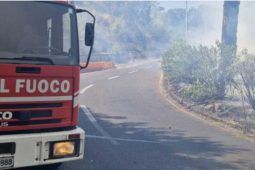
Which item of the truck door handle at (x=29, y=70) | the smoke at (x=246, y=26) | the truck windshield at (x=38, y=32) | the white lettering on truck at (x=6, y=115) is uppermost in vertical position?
the smoke at (x=246, y=26)

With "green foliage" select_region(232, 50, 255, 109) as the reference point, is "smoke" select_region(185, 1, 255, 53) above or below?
above

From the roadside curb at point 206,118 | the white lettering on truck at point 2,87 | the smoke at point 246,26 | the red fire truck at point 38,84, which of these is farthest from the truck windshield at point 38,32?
the smoke at point 246,26

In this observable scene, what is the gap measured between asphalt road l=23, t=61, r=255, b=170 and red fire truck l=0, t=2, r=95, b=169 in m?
1.31

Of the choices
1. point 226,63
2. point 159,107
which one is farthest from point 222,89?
point 159,107

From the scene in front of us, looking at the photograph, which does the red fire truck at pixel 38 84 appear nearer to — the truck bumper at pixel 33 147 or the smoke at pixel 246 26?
the truck bumper at pixel 33 147

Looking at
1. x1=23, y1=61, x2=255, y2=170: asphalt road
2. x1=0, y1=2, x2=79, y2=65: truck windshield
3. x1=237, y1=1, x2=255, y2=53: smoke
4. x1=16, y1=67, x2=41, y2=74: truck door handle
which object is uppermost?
x1=237, y1=1, x2=255, y2=53: smoke

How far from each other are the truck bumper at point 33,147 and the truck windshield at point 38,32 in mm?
931

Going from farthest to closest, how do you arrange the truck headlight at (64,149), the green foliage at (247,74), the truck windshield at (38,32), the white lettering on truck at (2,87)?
the green foliage at (247,74) < the truck headlight at (64,149) < the truck windshield at (38,32) < the white lettering on truck at (2,87)

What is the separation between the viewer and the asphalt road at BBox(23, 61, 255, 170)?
6.73 meters

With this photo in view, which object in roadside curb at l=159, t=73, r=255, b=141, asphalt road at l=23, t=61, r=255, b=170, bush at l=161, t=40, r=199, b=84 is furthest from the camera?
bush at l=161, t=40, r=199, b=84

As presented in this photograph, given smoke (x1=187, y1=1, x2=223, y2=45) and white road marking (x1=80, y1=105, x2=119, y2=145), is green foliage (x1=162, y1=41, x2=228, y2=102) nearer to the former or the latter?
white road marking (x1=80, y1=105, x2=119, y2=145)

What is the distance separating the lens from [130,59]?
4228cm

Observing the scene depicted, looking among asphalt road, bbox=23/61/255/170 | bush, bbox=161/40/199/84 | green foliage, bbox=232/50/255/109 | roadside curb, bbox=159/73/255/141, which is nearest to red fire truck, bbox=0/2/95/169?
asphalt road, bbox=23/61/255/170

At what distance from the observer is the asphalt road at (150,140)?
6.73 meters
